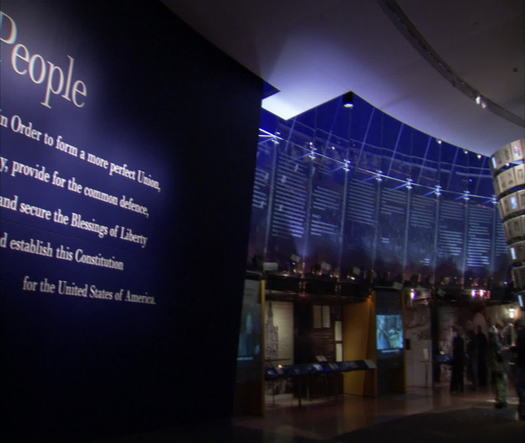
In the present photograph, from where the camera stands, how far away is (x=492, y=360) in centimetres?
715

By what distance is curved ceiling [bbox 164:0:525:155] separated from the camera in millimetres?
5188

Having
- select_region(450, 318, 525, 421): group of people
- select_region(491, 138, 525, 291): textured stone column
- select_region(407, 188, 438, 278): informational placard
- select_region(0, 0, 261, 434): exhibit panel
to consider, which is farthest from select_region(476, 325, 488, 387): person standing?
select_region(0, 0, 261, 434): exhibit panel

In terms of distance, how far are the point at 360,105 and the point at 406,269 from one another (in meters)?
4.08

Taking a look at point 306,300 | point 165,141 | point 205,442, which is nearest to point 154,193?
point 165,141

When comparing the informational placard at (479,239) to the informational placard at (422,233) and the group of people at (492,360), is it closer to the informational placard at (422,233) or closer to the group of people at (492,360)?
the informational placard at (422,233)

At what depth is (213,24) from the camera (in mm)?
5305

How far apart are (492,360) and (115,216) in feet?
20.1

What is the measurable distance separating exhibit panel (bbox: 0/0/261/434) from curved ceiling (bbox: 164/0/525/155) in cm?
56

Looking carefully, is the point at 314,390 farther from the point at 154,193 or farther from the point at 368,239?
the point at 154,193

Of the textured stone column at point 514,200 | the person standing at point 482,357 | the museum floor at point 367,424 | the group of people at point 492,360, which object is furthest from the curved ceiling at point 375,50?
the person standing at point 482,357

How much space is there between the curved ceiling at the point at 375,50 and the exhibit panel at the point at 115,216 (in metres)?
0.56

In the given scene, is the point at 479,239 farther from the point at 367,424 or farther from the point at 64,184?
the point at 64,184

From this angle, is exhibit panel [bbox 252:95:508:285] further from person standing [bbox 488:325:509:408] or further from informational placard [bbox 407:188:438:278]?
person standing [bbox 488:325:509:408]

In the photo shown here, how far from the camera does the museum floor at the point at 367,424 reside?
4.76 m
